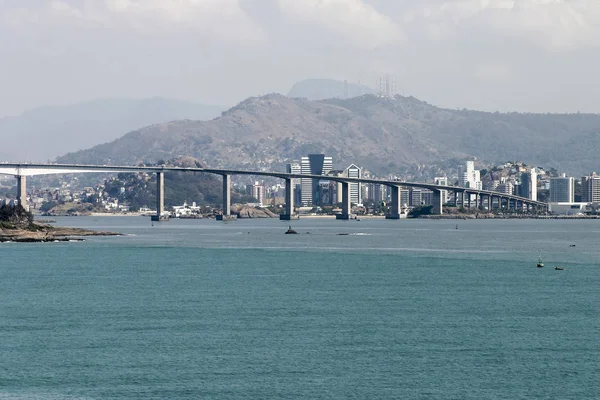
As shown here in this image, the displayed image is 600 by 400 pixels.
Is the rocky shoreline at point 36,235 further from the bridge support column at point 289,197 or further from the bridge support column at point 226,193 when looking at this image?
the bridge support column at point 289,197

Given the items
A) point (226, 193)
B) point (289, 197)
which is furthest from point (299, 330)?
point (289, 197)

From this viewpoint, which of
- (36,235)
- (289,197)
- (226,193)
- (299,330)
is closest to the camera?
(299,330)

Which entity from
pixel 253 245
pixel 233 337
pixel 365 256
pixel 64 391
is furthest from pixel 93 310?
pixel 253 245

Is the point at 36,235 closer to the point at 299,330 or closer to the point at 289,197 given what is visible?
the point at 299,330

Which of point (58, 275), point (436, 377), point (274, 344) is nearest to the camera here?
point (436, 377)

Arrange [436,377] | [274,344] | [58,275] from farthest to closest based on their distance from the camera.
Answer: [58,275]
[274,344]
[436,377]

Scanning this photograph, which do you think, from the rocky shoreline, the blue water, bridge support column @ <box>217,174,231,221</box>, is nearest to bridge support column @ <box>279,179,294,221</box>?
bridge support column @ <box>217,174,231,221</box>

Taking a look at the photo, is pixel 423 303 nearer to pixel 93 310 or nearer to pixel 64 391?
pixel 93 310

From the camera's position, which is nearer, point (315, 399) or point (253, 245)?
point (315, 399)
